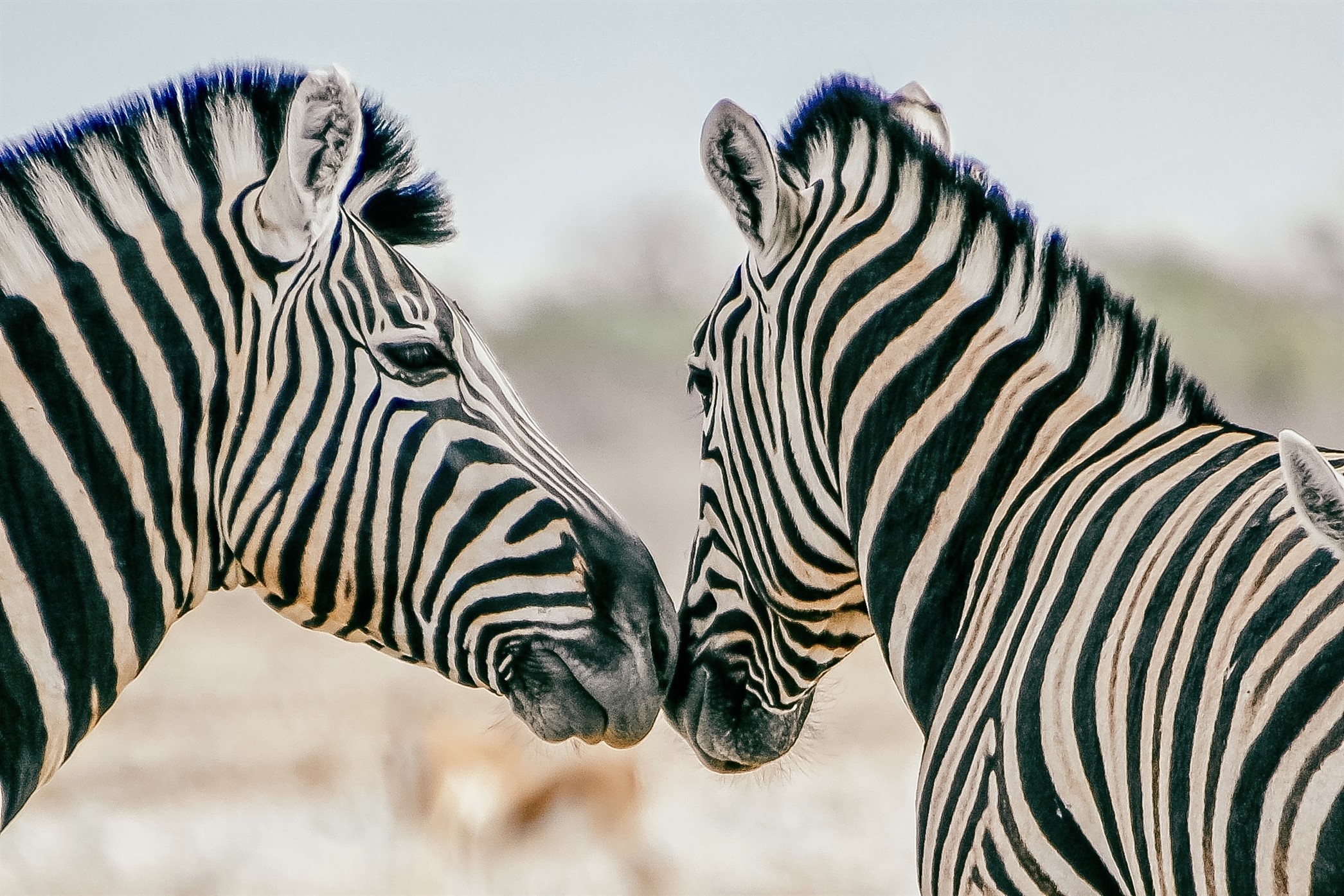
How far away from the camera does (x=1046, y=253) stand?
306 centimetres

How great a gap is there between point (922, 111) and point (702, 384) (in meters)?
1.21

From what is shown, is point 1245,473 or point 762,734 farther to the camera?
point 762,734

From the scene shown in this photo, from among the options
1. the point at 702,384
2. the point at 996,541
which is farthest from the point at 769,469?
the point at 996,541

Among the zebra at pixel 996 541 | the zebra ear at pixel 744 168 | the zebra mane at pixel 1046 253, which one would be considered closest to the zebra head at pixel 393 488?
the zebra at pixel 996 541

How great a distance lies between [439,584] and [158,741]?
11.0 meters

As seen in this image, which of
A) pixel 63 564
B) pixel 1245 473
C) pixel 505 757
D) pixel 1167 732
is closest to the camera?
pixel 1167 732

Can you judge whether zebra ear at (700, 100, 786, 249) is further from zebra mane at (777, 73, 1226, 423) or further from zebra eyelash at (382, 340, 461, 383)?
zebra eyelash at (382, 340, 461, 383)

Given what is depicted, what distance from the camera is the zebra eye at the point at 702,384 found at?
3633 millimetres

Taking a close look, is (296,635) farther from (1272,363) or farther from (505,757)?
(1272,363)

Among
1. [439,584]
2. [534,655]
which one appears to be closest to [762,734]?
[534,655]

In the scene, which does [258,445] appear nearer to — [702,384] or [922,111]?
[702,384]

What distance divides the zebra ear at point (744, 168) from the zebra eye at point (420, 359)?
A: 883 mm

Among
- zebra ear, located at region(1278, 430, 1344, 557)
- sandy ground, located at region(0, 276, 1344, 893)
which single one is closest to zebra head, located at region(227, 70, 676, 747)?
zebra ear, located at region(1278, 430, 1344, 557)

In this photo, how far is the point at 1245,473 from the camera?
2.39m
